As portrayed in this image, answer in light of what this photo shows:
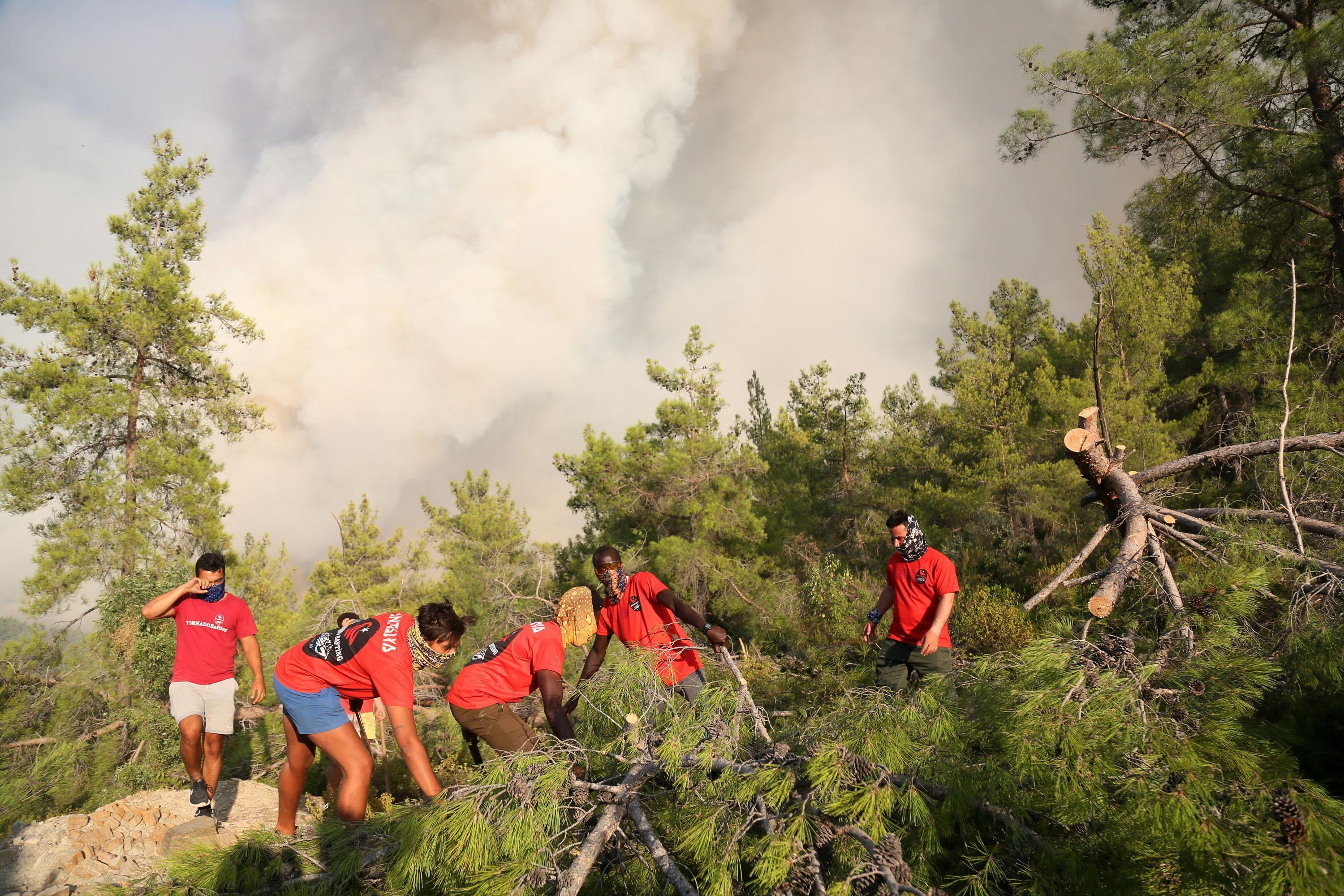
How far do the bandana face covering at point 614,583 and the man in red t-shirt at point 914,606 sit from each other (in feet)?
4.57

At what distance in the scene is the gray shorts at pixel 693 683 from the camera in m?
3.21

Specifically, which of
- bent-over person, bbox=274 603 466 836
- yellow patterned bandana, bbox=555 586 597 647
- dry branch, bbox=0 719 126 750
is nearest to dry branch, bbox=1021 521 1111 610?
yellow patterned bandana, bbox=555 586 597 647

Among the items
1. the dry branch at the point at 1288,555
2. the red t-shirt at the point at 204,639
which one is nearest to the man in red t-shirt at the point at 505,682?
the red t-shirt at the point at 204,639

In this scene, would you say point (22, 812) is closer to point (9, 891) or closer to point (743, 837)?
point (9, 891)

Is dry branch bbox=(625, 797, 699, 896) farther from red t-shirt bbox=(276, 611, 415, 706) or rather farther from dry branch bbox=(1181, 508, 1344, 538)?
dry branch bbox=(1181, 508, 1344, 538)

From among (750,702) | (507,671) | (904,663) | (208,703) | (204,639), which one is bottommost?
(904,663)

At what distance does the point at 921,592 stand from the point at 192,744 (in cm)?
387

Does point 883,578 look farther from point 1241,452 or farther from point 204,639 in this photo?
point 204,639

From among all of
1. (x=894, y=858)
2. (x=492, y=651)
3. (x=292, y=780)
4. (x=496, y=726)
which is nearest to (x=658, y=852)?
(x=894, y=858)

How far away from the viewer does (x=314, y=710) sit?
2.56 meters

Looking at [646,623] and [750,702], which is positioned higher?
[646,623]

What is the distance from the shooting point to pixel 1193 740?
1.33 metres

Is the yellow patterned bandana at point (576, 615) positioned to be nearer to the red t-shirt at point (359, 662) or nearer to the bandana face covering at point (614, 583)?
the bandana face covering at point (614, 583)

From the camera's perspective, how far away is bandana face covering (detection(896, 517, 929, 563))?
3.43 metres
